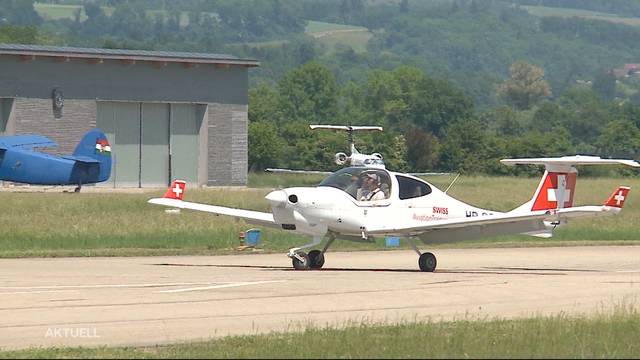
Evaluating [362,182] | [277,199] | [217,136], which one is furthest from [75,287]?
[217,136]

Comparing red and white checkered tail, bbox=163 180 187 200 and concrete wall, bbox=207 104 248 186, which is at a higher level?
red and white checkered tail, bbox=163 180 187 200

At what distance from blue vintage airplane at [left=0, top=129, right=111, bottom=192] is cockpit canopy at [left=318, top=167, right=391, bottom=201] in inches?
928

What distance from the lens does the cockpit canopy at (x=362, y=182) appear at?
82.8ft

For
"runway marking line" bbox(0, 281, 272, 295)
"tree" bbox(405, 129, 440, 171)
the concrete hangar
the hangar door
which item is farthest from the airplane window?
"tree" bbox(405, 129, 440, 171)

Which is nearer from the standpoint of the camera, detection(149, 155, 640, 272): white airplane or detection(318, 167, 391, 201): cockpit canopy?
detection(149, 155, 640, 272): white airplane

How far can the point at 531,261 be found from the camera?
1152 inches

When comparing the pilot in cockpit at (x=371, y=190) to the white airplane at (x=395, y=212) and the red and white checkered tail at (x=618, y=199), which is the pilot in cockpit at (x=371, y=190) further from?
the red and white checkered tail at (x=618, y=199)

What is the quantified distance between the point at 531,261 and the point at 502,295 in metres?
8.53

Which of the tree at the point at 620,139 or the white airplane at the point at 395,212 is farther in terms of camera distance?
the tree at the point at 620,139

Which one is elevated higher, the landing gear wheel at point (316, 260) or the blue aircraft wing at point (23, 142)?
the landing gear wheel at point (316, 260)

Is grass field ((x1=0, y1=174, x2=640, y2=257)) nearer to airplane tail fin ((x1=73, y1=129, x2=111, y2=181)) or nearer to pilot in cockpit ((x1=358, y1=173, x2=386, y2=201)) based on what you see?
airplane tail fin ((x1=73, y1=129, x2=111, y2=181))

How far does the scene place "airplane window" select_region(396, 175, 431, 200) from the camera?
25.6m

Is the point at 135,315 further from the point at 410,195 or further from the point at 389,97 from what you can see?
the point at 389,97

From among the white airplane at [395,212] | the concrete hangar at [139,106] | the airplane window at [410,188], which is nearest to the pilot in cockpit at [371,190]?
the white airplane at [395,212]
